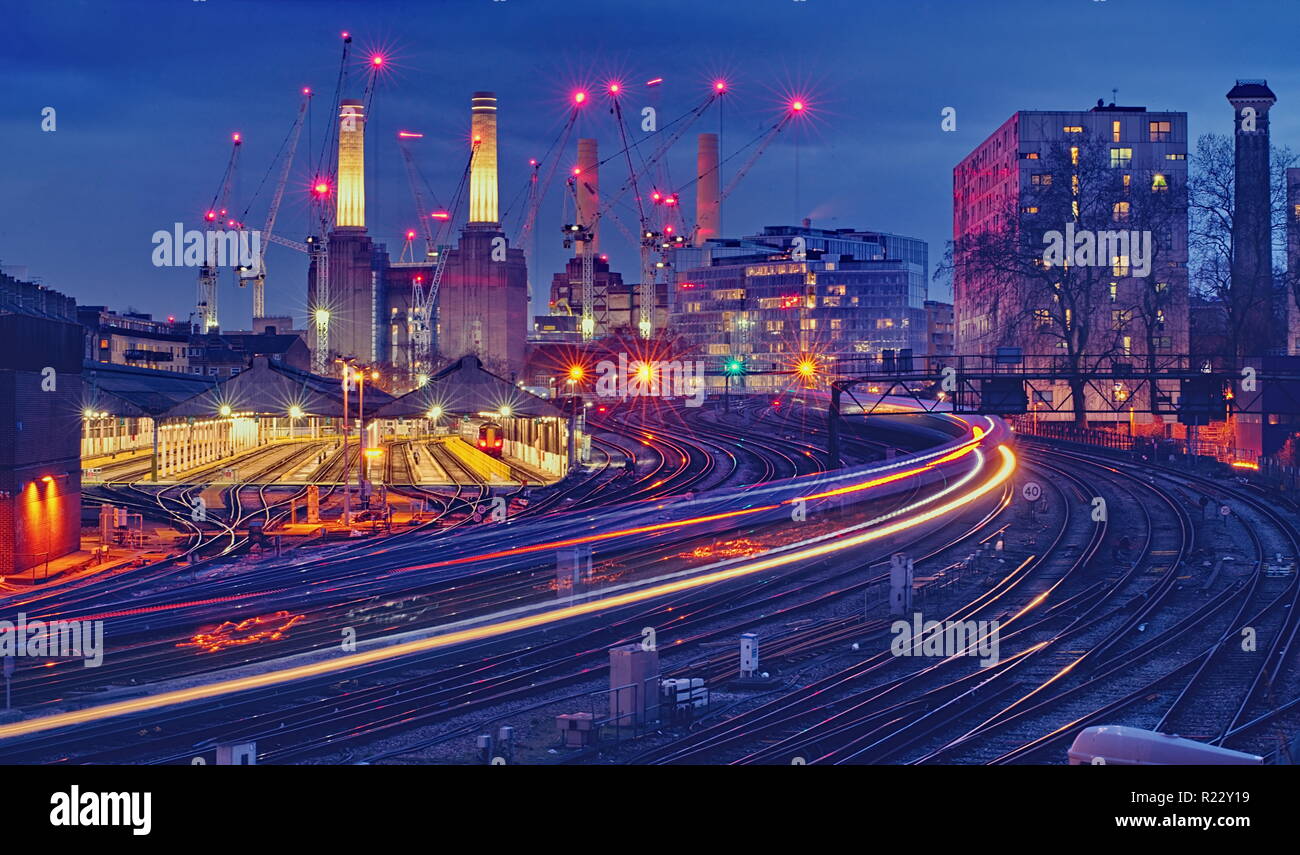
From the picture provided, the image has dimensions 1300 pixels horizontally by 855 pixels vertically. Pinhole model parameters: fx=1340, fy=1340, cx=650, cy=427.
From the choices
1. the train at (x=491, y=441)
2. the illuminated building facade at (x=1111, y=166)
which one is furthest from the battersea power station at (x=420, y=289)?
the train at (x=491, y=441)

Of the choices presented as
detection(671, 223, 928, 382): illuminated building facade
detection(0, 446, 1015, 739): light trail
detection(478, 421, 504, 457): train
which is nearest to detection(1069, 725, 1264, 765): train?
detection(0, 446, 1015, 739): light trail

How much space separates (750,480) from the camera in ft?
169

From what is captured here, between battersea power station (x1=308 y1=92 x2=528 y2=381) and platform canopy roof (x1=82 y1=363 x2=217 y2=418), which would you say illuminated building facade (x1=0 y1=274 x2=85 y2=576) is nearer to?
platform canopy roof (x1=82 y1=363 x2=217 y2=418)

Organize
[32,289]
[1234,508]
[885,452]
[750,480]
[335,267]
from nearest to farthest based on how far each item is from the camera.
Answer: [1234,508], [750,480], [32,289], [885,452], [335,267]

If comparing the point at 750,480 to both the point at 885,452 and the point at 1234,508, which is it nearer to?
the point at 885,452

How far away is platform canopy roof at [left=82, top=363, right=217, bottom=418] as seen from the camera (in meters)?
54.7

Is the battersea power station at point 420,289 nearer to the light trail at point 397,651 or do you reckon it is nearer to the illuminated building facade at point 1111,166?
the illuminated building facade at point 1111,166

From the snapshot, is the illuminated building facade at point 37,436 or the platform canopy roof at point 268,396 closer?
the illuminated building facade at point 37,436

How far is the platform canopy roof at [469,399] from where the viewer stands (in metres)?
56.4

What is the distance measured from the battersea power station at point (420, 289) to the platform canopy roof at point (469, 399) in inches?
2876
